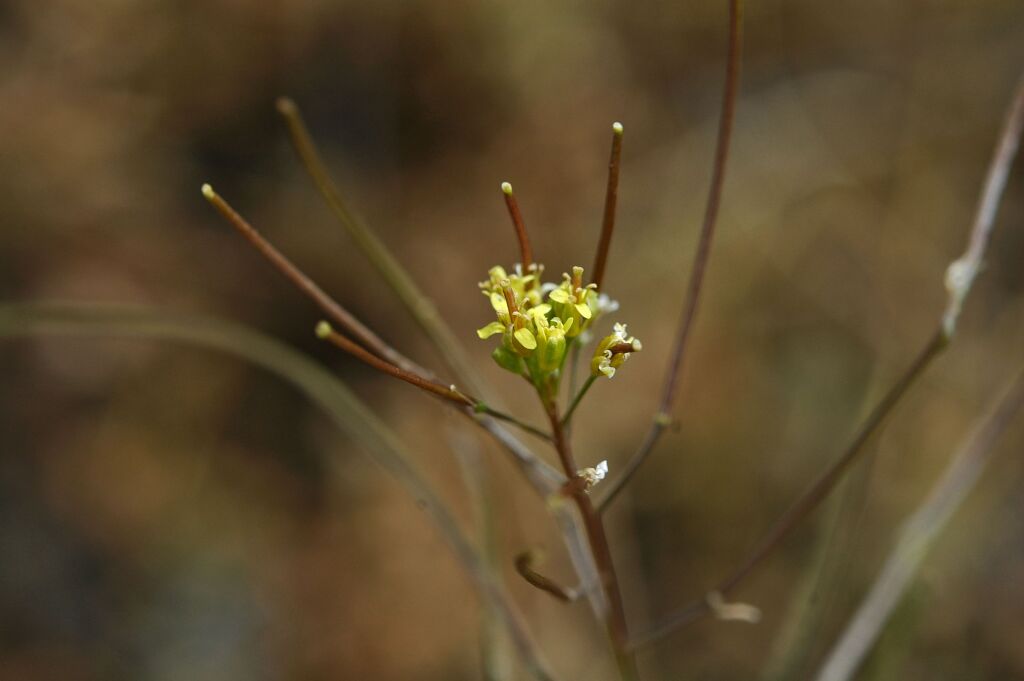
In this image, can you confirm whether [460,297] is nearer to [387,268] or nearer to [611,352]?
[387,268]

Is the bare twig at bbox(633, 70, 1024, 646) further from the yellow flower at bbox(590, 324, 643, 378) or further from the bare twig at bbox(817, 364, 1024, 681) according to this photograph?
the yellow flower at bbox(590, 324, 643, 378)

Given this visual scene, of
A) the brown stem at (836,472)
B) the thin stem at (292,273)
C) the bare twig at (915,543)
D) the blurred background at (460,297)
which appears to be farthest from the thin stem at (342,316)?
the blurred background at (460,297)

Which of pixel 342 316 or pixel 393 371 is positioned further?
pixel 342 316

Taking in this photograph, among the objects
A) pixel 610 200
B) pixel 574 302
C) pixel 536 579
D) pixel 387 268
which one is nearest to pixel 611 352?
pixel 574 302

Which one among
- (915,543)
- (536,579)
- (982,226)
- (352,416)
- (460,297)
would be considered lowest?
(536,579)

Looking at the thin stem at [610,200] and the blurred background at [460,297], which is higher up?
the blurred background at [460,297]

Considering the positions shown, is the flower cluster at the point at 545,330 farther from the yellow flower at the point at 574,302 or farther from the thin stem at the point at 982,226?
the thin stem at the point at 982,226
